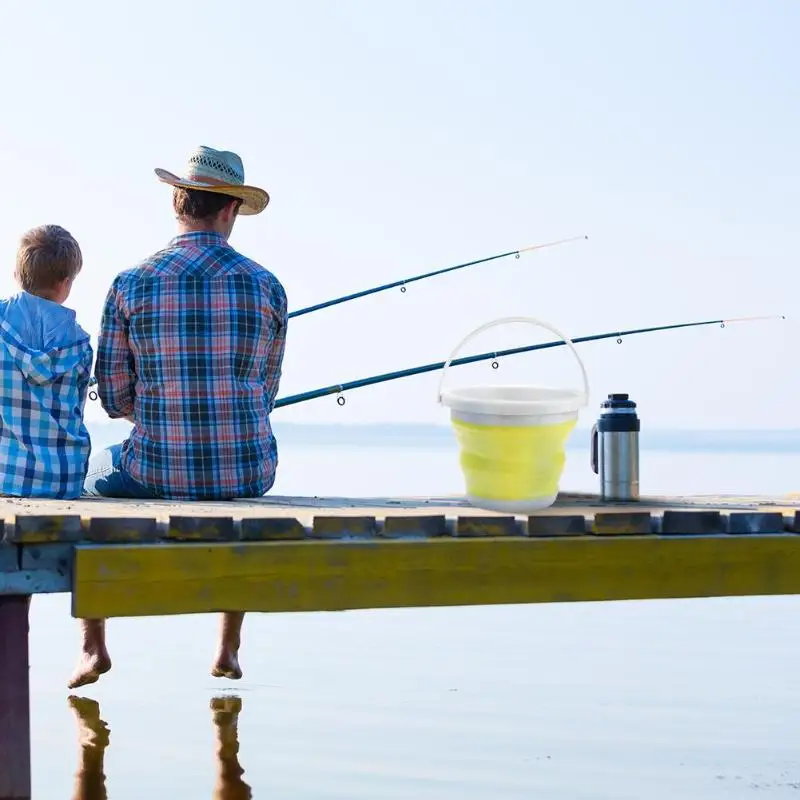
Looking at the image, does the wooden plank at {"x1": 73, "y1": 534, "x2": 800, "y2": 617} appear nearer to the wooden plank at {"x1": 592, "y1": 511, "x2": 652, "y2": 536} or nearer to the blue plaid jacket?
the wooden plank at {"x1": 592, "y1": 511, "x2": 652, "y2": 536}

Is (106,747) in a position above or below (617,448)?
below

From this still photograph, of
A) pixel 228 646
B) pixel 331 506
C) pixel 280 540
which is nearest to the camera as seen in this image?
pixel 280 540

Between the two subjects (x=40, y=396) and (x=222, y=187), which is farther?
(x=222, y=187)

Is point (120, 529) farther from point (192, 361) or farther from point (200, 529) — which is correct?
point (192, 361)

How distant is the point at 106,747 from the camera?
12.5ft

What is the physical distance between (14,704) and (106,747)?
112 centimetres

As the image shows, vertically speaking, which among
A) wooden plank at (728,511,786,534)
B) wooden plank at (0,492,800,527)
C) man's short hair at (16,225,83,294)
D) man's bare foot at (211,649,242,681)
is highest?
man's short hair at (16,225,83,294)

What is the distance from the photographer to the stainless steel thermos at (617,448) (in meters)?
3.39

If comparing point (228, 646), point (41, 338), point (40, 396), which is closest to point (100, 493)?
point (40, 396)

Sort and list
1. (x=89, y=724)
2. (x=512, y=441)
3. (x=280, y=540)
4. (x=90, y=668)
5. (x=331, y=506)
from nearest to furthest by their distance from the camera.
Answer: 1. (x=280, y=540)
2. (x=512, y=441)
3. (x=331, y=506)
4. (x=90, y=668)
5. (x=89, y=724)

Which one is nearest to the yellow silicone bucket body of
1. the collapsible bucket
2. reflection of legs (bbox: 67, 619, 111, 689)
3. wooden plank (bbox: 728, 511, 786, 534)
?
the collapsible bucket

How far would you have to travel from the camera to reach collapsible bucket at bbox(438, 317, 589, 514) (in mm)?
2826

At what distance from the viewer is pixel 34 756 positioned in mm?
3740

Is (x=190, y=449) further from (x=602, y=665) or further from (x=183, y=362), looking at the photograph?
(x=602, y=665)
